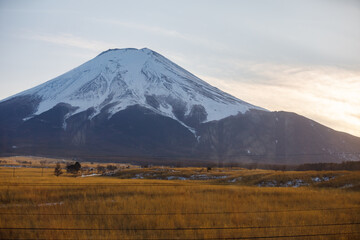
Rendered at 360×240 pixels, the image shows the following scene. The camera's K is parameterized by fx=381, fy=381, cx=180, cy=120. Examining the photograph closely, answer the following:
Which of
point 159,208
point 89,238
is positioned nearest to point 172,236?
point 89,238

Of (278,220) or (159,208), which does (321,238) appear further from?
(159,208)

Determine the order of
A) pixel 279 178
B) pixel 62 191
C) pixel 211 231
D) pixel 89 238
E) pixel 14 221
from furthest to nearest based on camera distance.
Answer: pixel 279 178, pixel 62 191, pixel 14 221, pixel 211 231, pixel 89 238

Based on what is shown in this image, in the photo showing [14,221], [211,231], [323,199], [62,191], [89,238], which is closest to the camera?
[89,238]

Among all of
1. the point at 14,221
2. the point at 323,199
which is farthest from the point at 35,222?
the point at 323,199

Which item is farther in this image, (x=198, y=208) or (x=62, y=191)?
(x=62, y=191)

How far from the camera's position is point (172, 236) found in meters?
14.4

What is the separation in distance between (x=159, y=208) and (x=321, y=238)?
8360 mm

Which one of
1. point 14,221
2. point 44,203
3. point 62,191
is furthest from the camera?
point 62,191

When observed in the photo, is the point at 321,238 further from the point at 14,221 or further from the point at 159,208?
the point at 14,221

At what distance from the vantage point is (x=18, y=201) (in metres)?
22.3

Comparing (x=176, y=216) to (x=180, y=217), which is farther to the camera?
(x=176, y=216)

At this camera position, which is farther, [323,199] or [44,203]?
[323,199]

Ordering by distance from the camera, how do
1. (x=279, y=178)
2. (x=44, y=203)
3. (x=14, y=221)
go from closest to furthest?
1. (x=14, y=221)
2. (x=44, y=203)
3. (x=279, y=178)

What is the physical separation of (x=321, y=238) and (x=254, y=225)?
112 inches
